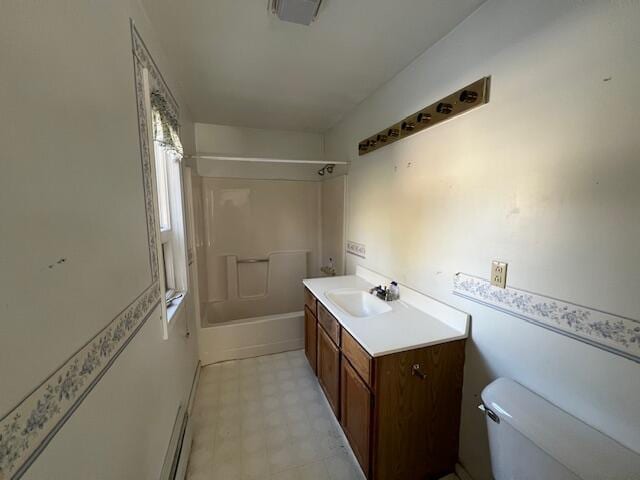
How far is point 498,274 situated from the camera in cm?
112

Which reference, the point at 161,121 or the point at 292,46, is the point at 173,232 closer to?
the point at 161,121

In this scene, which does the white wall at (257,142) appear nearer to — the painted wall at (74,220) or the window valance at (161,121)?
the window valance at (161,121)

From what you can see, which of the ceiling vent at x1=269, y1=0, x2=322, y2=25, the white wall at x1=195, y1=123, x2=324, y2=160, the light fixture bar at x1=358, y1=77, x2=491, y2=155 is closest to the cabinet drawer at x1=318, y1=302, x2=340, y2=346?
the light fixture bar at x1=358, y1=77, x2=491, y2=155

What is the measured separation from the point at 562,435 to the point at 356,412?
32.8 inches

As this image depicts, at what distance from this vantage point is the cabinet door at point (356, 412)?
A: 1.22 metres

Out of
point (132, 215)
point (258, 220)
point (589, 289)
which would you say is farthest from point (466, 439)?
point (258, 220)

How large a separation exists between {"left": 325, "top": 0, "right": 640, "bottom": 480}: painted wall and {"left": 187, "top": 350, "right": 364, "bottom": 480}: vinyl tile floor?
0.77 m

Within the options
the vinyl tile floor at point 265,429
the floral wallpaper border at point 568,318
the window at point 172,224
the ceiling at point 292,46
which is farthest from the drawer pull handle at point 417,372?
the ceiling at point 292,46

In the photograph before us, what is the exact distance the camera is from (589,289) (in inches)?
33.3

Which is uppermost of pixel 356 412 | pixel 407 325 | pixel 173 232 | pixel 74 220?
pixel 74 220

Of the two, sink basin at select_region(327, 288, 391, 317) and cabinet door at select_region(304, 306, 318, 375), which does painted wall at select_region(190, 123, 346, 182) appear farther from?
cabinet door at select_region(304, 306, 318, 375)

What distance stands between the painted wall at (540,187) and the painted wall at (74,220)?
145 cm

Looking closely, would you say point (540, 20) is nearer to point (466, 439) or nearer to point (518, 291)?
point (518, 291)

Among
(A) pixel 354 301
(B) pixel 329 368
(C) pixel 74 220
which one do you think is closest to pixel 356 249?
(A) pixel 354 301
